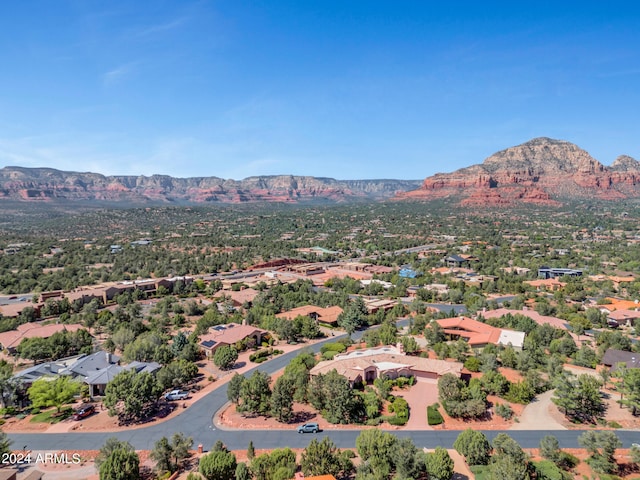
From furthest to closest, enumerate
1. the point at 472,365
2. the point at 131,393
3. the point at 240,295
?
the point at 240,295
the point at 472,365
the point at 131,393

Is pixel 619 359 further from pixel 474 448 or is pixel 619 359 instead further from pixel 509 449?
pixel 474 448

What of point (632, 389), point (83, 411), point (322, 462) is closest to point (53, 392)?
point (83, 411)

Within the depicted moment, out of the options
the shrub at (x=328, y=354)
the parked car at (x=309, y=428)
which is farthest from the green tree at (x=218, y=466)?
the shrub at (x=328, y=354)

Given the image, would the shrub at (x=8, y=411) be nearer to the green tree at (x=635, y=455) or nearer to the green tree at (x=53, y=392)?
the green tree at (x=53, y=392)

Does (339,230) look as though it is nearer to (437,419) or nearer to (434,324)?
(434,324)

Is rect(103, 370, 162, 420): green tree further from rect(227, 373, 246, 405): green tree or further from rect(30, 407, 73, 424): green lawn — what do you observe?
rect(227, 373, 246, 405): green tree

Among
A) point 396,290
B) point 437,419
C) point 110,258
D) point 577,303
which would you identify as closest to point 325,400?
point 437,419
